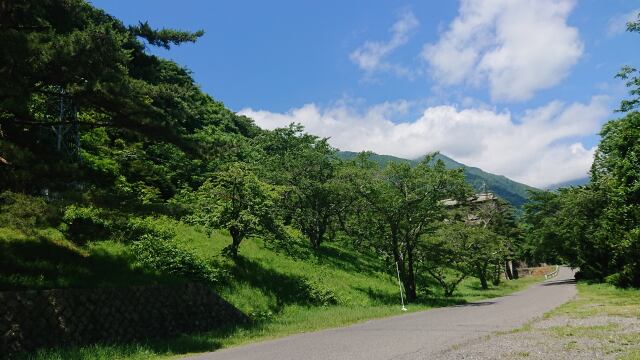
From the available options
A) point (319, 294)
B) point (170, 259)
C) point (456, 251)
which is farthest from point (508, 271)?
point (170, 259)

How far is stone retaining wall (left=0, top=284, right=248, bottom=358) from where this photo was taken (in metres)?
10.8

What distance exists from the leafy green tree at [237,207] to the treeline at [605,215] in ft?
64.2

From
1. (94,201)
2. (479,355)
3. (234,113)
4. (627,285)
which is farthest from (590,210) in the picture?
(234,113)

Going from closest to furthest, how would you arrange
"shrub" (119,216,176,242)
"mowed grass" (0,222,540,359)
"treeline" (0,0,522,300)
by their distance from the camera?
"treeline" (0,0,522,300), "mowed grass" (0,222,540,359), "shrub" (119,216,176,242)

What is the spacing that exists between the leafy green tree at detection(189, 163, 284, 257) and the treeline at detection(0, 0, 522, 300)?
7cm

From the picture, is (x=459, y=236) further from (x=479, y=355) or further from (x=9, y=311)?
(x=9, y=311)


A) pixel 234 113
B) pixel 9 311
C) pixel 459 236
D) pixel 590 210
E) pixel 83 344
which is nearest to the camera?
pixel 9 311

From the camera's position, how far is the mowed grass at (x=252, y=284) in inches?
494

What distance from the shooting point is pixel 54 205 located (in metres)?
12.5

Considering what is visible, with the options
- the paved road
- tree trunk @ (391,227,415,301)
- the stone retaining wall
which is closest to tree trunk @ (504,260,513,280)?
tree trunk @ (391,227,415,301)

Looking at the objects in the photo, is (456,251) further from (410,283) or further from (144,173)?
(144,173)

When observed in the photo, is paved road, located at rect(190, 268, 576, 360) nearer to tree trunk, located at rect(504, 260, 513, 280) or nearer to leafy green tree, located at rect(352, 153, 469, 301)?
leafy green tree, located at rect(352, 153, 469, 301)

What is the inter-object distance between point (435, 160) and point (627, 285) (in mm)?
14116

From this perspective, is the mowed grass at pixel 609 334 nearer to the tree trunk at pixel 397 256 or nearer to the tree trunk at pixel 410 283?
the tree trunk at pixel 397 256
